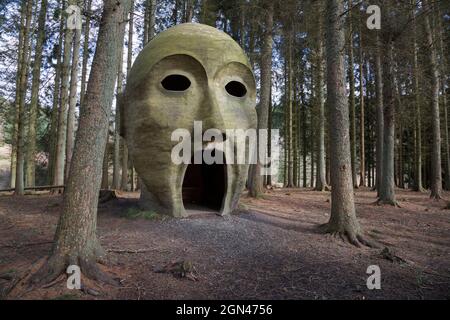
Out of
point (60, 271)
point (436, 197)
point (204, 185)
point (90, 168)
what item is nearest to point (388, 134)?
point (436, 197)

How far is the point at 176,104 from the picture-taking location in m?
7.86

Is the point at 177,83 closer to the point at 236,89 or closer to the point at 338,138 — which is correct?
the point at 236,89

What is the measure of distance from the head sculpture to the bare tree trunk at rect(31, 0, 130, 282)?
2.93 meters

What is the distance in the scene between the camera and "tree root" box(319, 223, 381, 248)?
21.1 feet

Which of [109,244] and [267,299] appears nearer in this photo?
[267,299]

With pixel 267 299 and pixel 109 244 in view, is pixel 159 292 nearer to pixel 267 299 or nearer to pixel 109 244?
pixel 267 299

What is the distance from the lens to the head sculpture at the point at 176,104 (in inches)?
306

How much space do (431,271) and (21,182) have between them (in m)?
14.8

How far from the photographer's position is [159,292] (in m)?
4.06

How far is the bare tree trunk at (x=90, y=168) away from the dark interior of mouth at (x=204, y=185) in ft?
20.6

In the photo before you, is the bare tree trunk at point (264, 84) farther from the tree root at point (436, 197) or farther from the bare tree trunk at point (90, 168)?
the bare tree trunk at point (90, 168)

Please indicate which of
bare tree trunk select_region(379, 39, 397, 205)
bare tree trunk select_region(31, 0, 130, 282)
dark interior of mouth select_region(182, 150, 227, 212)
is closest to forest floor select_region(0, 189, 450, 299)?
bare tree trunk select_region(31, 0, 130, 282)
